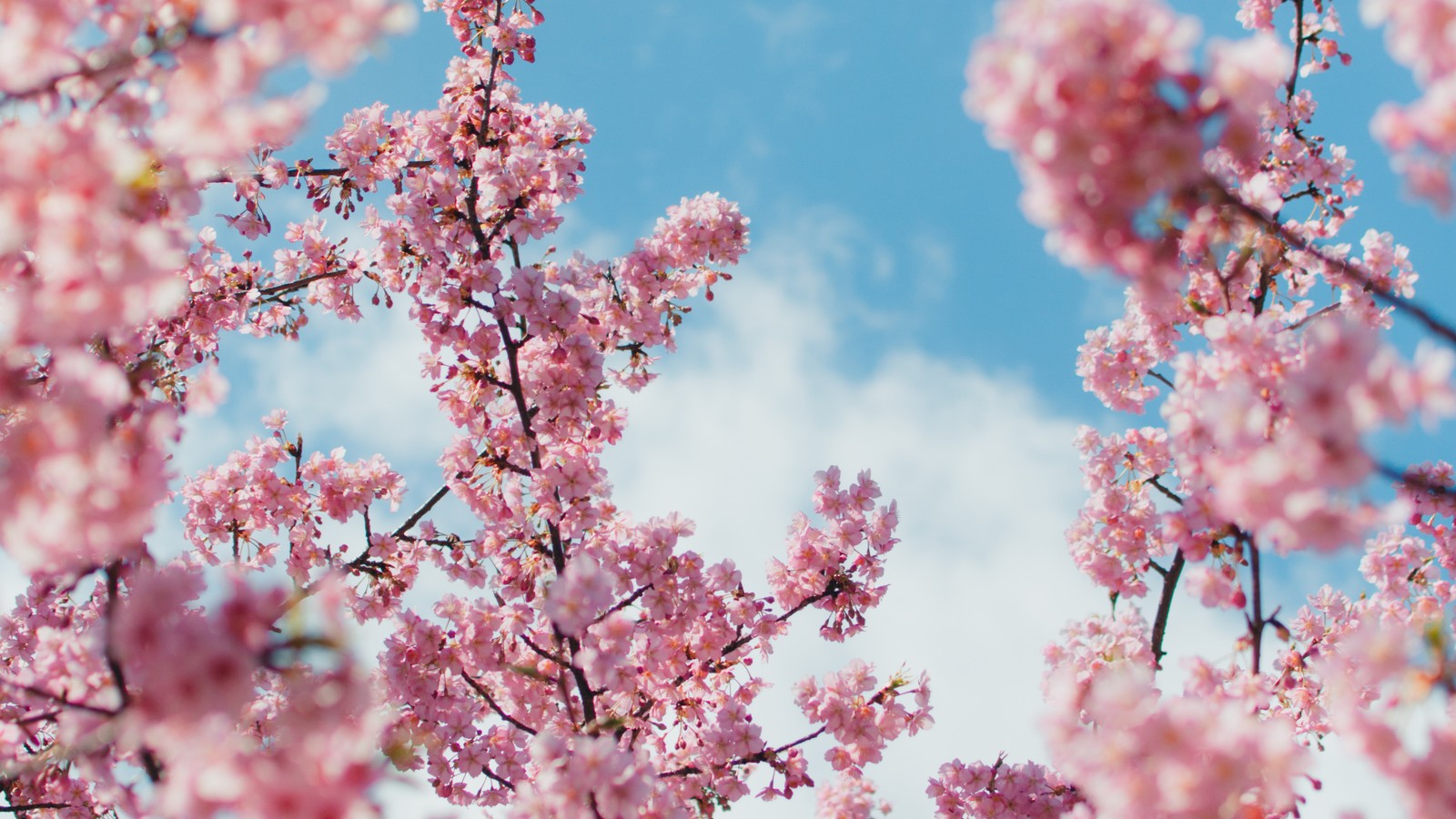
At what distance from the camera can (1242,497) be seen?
2.61m

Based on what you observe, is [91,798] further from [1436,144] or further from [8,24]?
[1436,144]

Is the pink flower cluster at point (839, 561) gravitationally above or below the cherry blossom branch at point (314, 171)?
below

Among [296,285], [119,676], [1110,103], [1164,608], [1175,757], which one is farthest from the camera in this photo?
[296,285]

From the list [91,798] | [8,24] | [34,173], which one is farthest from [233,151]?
[91,798]

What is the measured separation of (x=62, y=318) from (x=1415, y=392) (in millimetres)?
3562

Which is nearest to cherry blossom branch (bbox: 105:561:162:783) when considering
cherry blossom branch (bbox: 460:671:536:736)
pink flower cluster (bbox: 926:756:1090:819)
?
cherry blossom branch (bbox: 460:671:536:736)

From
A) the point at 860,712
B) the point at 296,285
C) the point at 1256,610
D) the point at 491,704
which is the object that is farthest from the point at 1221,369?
the point at 296,285

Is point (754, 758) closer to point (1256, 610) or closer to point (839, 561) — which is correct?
point (839, 561)

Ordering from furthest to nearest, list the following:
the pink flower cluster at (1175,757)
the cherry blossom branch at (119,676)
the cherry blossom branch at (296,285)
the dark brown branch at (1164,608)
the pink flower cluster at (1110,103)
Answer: the cherry blossom branch at (296,285), the dark brown branch at (1164,608), the pink flower cluster at (1175,757), the cherry blossom branch at (119,676), the pink flower cluster at (1110,103)

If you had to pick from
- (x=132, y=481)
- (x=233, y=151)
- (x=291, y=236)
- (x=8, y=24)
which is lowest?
(x=132, y=481)

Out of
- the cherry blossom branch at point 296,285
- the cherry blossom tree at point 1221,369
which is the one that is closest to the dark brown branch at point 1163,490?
the cherry blossom tree at point 1221,369

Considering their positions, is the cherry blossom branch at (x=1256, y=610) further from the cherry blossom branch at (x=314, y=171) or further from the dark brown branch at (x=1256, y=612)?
the cherry blossom branch at (x=314, y=171)

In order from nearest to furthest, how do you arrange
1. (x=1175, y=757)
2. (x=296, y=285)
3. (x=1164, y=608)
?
(x=1175, y=757) < (x=1164, y=608) < (x=296, y=285)

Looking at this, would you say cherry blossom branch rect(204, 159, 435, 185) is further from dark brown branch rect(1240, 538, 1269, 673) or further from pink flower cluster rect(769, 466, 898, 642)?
dark brown branch rect(1240, 538, 1269, 673)
